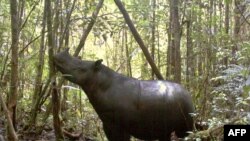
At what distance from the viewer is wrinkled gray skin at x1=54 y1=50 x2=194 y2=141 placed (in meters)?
6.14

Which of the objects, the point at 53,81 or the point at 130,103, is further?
the point at 130,103

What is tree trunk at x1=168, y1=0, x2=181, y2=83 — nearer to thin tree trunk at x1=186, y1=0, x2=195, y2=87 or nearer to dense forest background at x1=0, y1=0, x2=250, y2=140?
dense forest background at x1=0, y1=0, x2=250, y2=140

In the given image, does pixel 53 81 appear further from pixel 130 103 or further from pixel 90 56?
pixel 90 56

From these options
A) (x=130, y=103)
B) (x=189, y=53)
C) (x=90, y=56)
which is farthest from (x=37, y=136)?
(x=189, y=53)

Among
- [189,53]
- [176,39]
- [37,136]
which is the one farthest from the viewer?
[189,53]

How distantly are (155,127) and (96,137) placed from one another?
5.02 ft

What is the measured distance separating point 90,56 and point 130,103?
9.50 feet

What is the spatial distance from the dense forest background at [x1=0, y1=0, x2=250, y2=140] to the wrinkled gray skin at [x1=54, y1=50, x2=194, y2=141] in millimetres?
276

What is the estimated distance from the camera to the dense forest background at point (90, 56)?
231 inches

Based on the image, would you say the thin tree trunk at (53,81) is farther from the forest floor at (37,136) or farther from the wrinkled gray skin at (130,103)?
the forest floor at (37,136)

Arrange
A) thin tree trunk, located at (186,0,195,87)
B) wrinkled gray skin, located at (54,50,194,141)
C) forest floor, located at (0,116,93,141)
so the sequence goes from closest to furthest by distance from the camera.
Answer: wrinkled gray skin, located at (54,50,194,141) → forest floor, located at (0,116,93,141) → thin tree trunk, located at (186,0,195,87)

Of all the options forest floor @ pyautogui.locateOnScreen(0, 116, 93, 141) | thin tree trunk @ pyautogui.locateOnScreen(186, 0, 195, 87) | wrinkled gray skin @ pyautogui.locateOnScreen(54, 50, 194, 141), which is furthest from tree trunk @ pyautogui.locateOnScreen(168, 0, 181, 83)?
forest floor @ pyautogui.locateOnScreen(0, 116, 93, 141)

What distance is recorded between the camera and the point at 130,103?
6164mm

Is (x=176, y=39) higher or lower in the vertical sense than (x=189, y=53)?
higher
